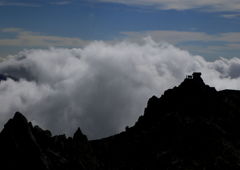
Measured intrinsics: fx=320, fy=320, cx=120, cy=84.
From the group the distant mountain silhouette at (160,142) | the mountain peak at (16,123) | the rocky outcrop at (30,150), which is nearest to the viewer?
the rocky outcrop at (30,150)

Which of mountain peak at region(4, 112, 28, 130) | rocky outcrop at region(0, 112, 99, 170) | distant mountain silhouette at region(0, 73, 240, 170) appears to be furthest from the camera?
mountain peak at region(4, 112, 28, 130)

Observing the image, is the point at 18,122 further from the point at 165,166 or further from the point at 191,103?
the point at 191,103

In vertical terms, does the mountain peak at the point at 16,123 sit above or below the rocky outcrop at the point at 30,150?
above

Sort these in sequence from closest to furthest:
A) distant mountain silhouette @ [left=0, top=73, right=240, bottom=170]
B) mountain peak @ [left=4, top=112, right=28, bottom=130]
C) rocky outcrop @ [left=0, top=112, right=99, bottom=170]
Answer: rocky outcrop @ [left=0, top=112, right=99, bottom=170], distant mountain silhouette @ [left=0, top=73, right=240, bottom=170], mountain peak @ [left=4, top=112, right=28, bottom=130]

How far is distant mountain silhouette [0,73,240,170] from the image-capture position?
101 m

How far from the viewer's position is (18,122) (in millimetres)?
102938

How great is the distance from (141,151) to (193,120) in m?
26.9

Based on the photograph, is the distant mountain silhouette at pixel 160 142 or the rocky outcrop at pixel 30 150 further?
the distant mountain silhouette at pixel 160 142

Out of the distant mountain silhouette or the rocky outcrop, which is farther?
the distant mountain silhouette

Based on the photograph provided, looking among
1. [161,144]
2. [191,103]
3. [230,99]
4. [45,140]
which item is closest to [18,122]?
[45,140]

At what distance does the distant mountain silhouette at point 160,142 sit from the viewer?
101 meters

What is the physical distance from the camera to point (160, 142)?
138m

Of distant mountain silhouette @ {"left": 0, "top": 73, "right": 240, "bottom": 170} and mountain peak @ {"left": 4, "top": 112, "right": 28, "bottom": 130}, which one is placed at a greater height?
mountain peak @ {"left": 4, "top": 112, "right": 28, "bottom": 130}

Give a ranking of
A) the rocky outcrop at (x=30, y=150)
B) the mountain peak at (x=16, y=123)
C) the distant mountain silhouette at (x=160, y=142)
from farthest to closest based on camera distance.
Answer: the mountain peak at (x=16, y=123) → the distant mountain silhouette at (x=160, y=142) → the rocky outcrop at (x=30, y=150)
